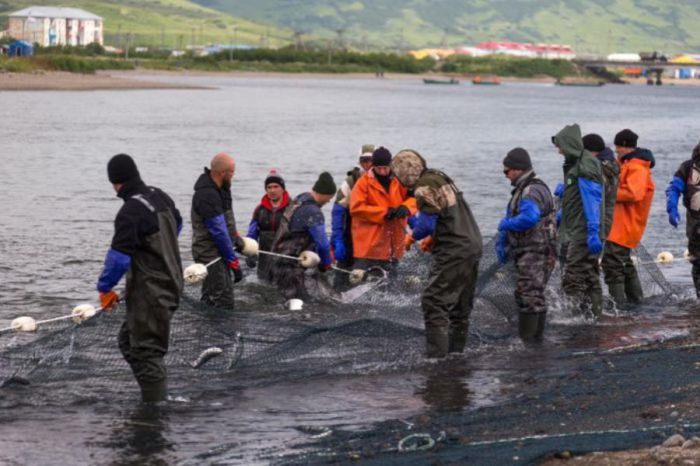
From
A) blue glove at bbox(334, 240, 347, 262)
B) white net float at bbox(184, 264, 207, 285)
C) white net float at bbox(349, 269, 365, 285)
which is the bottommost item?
white net float at bbox(349, 269, 365, 285)

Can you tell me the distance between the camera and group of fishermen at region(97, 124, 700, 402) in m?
8.50

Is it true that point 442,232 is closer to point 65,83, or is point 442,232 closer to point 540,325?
point 540,325

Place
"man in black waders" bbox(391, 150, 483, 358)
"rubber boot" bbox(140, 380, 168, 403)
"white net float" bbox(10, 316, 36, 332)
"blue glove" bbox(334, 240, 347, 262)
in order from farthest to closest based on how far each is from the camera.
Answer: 1. "blue glove" bbox(334, 240, 347, 262)
2. "white net float" bbox(10, 316, 36, 332)
3. "man in black waders" bbox(391, 150, 483, 358)
4. "rubber boot" bbox(140, 380, 168, 403)

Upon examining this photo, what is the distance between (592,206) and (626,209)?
1542 millimetres

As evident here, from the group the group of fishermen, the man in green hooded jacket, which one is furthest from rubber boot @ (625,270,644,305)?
the man in green hooded jacket

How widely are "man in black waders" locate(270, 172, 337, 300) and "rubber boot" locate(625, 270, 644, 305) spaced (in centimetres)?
361

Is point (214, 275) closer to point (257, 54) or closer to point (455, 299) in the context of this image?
point (455, 299)

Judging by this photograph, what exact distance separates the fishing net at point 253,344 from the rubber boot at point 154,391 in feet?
1.98

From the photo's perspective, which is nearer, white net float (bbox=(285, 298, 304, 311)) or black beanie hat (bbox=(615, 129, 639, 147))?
white net float (bbox=(285, 298, 304, 311))

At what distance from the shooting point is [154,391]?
8.99 meters

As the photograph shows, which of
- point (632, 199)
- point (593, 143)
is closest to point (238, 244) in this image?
point (593, 143)

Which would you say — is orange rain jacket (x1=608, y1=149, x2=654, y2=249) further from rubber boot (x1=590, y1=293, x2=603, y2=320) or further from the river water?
the river water

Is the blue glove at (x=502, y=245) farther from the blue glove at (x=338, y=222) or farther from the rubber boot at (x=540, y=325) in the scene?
the blue glove at (x=338, y=222)

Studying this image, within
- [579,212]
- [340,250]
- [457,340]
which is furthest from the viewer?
[340,250]
